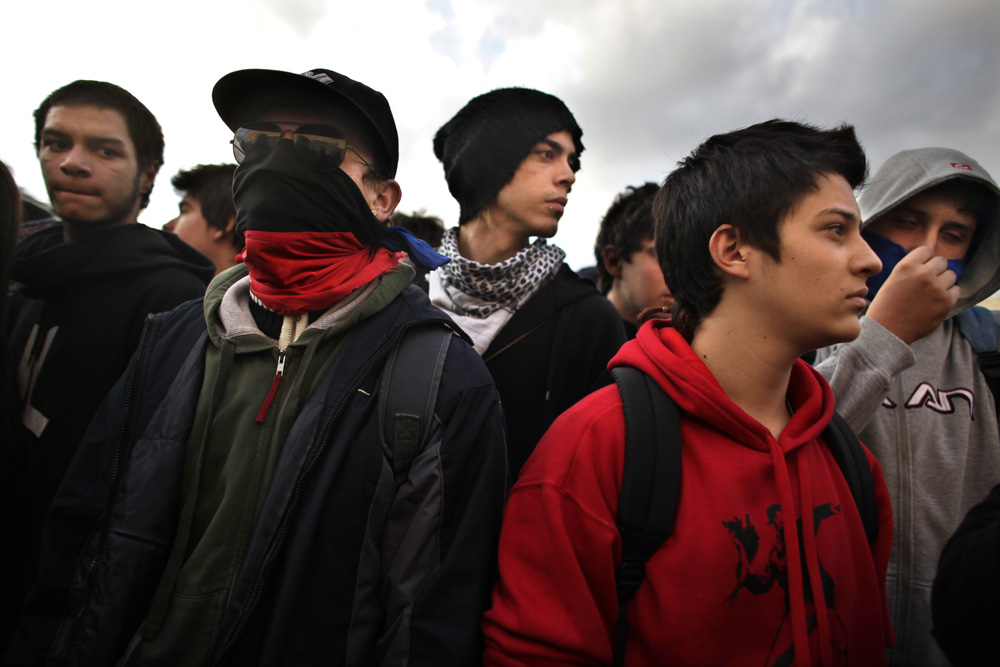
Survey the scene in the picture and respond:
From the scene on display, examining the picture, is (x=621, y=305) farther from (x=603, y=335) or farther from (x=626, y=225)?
(x=603, y=335)

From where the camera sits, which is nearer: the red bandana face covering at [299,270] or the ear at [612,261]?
the red bandana face covering at [299,270]

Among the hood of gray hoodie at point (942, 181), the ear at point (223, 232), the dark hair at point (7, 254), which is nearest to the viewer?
the dark hair at point (7, 254)

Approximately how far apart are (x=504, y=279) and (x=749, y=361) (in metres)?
1.58

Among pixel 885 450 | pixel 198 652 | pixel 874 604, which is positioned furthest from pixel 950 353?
pixel 198 652

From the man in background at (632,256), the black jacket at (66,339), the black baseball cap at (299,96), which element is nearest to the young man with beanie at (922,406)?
the man in background at (632,256)

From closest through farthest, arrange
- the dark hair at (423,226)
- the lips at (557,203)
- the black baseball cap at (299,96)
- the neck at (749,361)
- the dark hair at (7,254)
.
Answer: the neck at (749,361) → the black baseball cap at (299,96) → the dark hair at (7,254) → the lips at (557,203) → the dark hair at (423,226)

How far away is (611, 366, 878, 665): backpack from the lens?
5.32 feet

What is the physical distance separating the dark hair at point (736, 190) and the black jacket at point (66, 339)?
7.81ft

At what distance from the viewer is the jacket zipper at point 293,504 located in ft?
5.25

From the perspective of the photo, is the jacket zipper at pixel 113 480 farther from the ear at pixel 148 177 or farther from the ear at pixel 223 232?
the ear at pixel 223 232

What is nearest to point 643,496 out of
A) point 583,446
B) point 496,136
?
point 583,446

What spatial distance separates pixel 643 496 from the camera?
1643 millimetres

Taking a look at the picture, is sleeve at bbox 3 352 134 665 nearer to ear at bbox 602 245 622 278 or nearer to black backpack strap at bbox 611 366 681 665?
black backpack strap at bbox 611 366 681 665

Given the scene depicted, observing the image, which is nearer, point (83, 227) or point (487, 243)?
point (83, 227)
